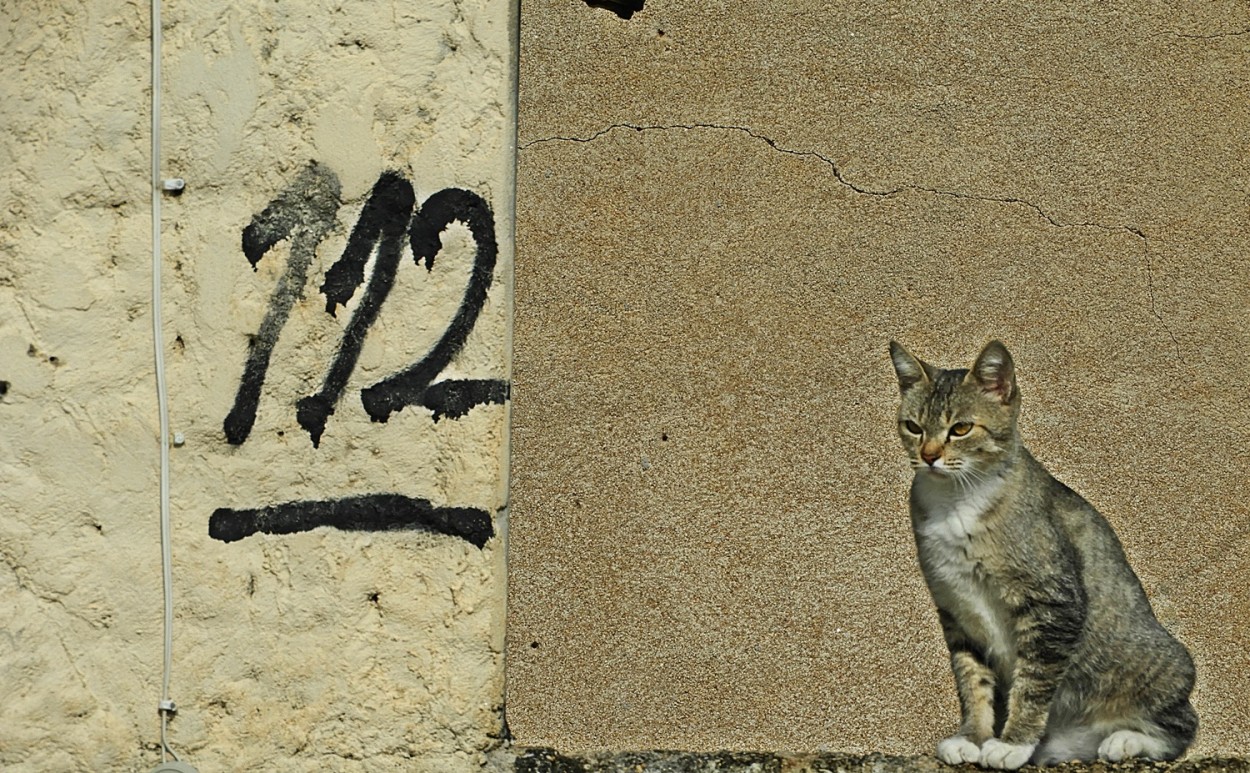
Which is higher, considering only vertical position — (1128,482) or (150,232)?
(150,232)

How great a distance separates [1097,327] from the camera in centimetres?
314

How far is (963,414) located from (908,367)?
0.48ft

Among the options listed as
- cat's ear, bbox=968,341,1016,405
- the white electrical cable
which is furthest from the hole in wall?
cat's ear, bbox=968,341,1016,405

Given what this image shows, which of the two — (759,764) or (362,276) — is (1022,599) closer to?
(759,764)

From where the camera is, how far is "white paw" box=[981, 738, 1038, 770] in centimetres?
298

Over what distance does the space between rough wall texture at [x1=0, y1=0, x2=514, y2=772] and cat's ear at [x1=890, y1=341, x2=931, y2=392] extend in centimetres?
80

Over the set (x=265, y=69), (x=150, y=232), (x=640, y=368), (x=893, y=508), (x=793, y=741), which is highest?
(x=265, y=69)

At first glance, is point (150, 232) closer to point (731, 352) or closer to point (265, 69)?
point (265, 69)

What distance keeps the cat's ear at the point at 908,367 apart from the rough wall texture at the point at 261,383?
80cm

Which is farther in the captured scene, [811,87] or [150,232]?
[811,87]

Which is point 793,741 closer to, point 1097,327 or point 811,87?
point 1097,327

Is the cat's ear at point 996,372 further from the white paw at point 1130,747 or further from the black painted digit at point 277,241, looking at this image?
the black painted digit at point 277,241

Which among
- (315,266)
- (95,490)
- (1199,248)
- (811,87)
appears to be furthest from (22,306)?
(1199,248)

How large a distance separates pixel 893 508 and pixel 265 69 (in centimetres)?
155
